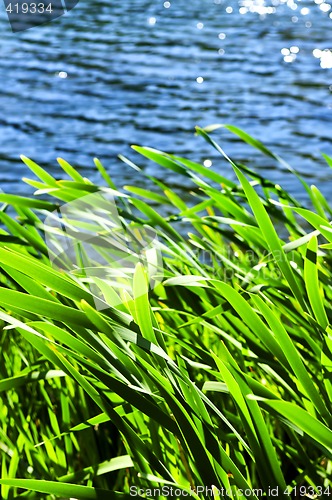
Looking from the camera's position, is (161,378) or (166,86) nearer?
(161,378)

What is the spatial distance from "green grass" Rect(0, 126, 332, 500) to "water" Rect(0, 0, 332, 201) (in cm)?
370

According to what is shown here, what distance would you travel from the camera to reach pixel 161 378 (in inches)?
34.5

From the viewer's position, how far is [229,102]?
670 cm

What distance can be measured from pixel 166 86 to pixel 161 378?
643 centimetres

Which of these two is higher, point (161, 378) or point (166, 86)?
point (161, 378)

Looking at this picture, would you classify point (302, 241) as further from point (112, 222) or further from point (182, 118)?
point (182, 118)

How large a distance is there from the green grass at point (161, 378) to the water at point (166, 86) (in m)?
3.70

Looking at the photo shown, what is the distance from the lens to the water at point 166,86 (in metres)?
5.68

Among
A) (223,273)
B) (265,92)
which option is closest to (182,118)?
(265,92)

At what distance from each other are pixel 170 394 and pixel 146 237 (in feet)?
2.44

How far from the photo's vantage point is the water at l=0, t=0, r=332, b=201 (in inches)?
224

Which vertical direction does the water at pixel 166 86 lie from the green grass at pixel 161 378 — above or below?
below

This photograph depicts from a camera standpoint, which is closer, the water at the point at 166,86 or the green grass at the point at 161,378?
the green grass at the point at 161,378

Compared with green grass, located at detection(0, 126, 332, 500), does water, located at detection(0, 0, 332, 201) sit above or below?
below
